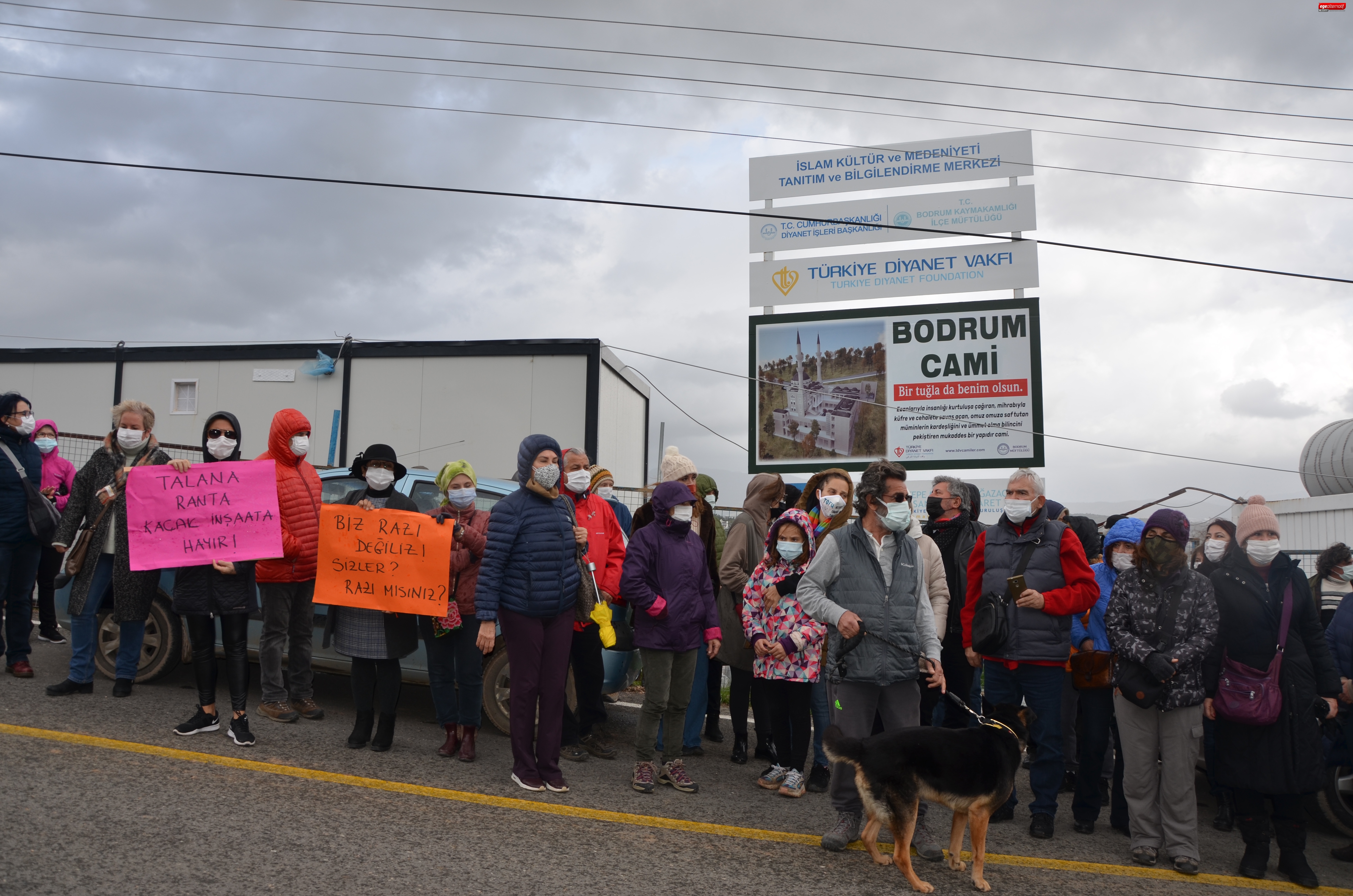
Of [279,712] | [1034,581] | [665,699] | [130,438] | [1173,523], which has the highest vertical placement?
[130,438]

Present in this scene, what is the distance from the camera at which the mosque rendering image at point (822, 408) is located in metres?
16.2

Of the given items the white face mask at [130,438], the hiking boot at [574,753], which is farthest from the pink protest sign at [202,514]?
the hiking boot at [574,753]

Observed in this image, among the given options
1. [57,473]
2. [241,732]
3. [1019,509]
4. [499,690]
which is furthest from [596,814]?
[57,473]

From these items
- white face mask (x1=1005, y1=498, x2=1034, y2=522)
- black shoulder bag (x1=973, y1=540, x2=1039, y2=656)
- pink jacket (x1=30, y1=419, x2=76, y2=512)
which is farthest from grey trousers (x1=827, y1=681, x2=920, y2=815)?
pink jacket (x1=30, y1=419, x2=76, y2=512)

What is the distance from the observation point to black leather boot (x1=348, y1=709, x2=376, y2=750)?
5.59 meters

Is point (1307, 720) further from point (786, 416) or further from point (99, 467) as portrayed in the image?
point (786, 416)

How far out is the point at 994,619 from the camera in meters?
5.17

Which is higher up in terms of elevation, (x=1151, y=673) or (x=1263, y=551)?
(x=1263, y=551)

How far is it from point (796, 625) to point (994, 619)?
3.75 feet

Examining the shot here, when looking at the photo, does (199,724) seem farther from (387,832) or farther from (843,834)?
(843,834)

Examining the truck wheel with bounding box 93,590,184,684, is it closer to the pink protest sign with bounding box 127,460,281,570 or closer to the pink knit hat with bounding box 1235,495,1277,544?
the pink protest sign with bounding box 127,460,281,570

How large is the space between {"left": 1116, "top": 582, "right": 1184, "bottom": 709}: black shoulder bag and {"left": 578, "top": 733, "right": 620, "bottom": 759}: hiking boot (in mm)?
3218

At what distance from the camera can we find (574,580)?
5.24 m

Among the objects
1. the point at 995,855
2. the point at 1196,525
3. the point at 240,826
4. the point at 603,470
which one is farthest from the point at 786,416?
the point at 240,826
